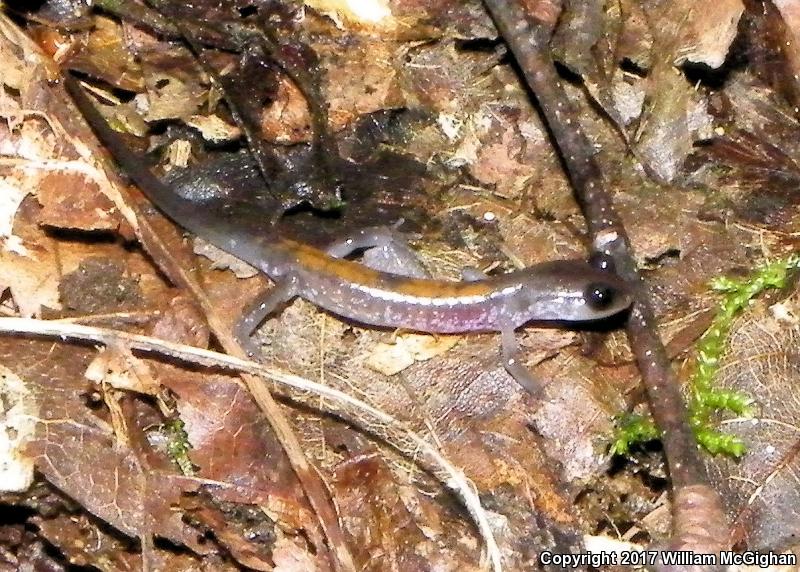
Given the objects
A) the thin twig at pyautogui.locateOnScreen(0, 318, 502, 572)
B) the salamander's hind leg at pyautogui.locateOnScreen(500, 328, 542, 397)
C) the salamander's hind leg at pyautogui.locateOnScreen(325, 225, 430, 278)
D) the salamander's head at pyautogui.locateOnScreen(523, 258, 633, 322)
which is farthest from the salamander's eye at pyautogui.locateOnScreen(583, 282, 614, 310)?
the thin twig at pyautogui.locateOnScreen(0, 318, 502, 572)

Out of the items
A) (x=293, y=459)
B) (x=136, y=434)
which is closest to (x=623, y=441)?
(x=293, y=459)

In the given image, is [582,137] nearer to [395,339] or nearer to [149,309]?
[395,339]

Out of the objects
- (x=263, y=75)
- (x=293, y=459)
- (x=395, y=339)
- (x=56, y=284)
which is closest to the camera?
(x=293, y=459)

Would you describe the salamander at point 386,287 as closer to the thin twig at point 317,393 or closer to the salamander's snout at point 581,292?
the salamander's snout at point 581,292

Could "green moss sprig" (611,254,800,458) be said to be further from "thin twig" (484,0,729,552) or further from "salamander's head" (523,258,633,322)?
"salamander's head" (523,258,633,322)

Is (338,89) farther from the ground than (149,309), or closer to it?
farther from the ground
